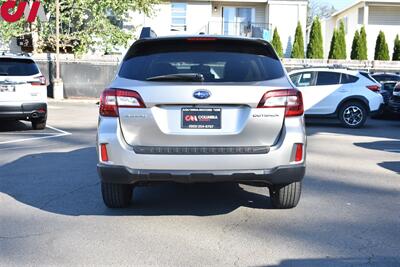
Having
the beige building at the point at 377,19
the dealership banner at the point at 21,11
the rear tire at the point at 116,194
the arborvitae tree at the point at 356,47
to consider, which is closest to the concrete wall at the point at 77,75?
the dealership banner at the point at 21,11

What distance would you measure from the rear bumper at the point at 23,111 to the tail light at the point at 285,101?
8.82 metres

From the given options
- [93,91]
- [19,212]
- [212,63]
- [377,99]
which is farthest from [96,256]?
[93,91]

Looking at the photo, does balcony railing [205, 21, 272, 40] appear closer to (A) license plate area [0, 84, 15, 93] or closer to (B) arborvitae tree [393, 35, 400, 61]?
(B) arborvitae tree [393, 35, 400, 61]

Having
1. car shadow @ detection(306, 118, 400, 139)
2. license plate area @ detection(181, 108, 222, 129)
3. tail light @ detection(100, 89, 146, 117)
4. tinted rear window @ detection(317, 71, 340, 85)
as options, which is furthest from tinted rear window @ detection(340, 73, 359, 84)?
tail light @ detection(100, 89, 146, 117)

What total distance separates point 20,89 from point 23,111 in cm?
50

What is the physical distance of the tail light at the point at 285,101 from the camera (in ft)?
17.6

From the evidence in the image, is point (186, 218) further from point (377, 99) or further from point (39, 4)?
point (39, 4)

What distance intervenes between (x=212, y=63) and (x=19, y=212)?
2647 mm

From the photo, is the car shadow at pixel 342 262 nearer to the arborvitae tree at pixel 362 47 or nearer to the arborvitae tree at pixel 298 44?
the arborvitae tree at pixel 298 44

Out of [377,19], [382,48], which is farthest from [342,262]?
[377,19]

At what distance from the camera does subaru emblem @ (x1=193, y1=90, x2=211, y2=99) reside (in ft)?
17.5

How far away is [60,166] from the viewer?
8969 millimetres

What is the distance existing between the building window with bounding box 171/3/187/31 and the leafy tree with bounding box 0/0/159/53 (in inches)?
116

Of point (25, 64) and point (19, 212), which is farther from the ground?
point (25, 64)
